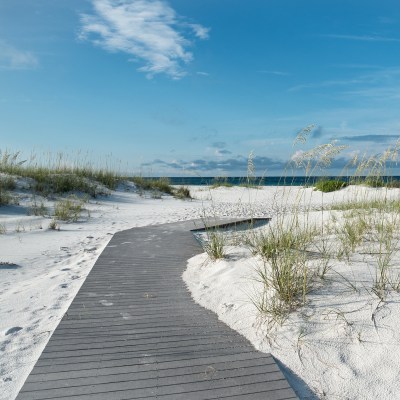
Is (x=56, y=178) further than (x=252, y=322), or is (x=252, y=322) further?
(x=56, y=178)

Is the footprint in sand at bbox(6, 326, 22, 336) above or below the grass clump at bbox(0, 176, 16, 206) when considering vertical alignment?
below

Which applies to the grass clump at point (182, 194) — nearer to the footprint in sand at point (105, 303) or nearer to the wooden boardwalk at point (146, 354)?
the wooden boardwalk at point (146, 354)

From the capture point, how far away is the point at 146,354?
2350 mm

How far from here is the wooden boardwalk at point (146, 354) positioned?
79.1 inches

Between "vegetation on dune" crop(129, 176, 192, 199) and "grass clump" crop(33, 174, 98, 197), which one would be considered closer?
"grass clump" crop(33, 174, 98, 197)

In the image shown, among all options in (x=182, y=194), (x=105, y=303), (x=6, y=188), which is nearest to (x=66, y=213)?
(x=6, y=188)

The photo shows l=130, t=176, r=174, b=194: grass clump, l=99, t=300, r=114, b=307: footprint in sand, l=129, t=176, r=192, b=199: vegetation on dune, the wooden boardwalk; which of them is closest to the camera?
the wooden boardwalk

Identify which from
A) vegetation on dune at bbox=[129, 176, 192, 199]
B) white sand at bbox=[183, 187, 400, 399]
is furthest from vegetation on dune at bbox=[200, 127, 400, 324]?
vegetation on dune at bbox=[129, 176, 192, 199]

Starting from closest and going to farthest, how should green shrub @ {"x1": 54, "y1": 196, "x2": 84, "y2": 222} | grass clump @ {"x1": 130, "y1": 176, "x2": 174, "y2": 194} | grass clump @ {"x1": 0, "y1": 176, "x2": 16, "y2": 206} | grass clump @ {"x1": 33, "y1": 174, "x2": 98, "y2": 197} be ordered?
1. green shrub @ {"x1": 54, "y1": 196, "x2": 84, "y2": 222}
2. grass clump @ {"x1": 0, "y1": 176, "x2": 16, "y2": 206}
3. grass clump @ {"x1": 33, "y1": 174, "x2": 98, "y2": 197}
4. grass clump @ {"x1": 130, "y1": 176, "x2": 174, "y2": 194}

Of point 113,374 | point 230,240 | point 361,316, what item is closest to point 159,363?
point 113,374

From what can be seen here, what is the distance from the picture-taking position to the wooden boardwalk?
2010 mm

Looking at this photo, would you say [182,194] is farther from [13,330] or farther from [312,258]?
[13,330]

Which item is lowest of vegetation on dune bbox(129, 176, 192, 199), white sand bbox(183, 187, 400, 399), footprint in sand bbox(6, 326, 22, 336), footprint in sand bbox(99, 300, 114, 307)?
footprint in sand bbox(6, 326, 22, 336)

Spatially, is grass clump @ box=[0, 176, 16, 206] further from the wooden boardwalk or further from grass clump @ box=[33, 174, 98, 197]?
the wooden boardwalk
